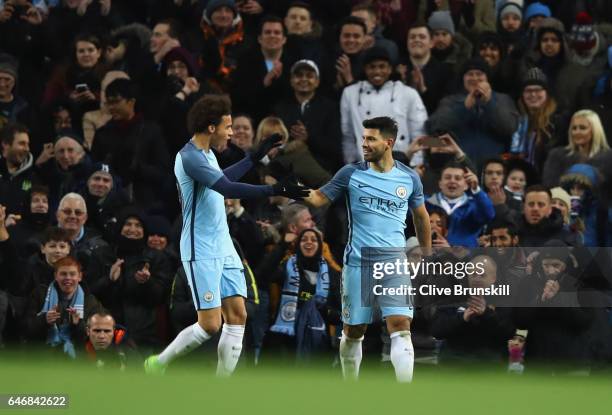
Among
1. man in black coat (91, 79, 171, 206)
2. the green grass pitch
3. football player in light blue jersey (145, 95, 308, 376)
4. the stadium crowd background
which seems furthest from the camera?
man in black coat (91, 79, 171, 206)

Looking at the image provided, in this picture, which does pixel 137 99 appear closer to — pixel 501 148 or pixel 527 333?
pixel 501 148

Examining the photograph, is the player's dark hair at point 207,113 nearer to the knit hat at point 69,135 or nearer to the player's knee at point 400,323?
the player's knee at point 400,323

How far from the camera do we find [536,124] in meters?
18.5

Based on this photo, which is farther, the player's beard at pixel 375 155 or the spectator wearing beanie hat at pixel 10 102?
the spectator wearing beanie hat at pixel 10 102

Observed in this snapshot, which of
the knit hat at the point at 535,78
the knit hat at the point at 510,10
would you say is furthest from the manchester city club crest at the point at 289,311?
the knit hat at the point at 510,10

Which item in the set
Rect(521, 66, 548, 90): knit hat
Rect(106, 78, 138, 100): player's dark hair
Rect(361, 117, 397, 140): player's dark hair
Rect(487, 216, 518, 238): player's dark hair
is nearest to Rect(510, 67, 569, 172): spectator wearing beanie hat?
Rect(521, 66, 548, 90): knit hat

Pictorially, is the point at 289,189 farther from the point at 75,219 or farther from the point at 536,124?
the point at 536,124

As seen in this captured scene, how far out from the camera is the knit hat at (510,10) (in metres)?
19.7

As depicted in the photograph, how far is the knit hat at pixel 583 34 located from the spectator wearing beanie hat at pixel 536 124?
2.61 ft

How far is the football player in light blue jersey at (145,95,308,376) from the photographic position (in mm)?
13242

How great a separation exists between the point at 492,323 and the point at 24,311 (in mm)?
4315

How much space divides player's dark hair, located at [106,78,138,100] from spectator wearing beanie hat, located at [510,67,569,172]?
418cm

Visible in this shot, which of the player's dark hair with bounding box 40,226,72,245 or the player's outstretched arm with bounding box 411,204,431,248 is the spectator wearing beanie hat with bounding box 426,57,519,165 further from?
the player's outstretched arm with bounding box 411,204,431,248

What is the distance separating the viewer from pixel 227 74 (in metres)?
19.1
